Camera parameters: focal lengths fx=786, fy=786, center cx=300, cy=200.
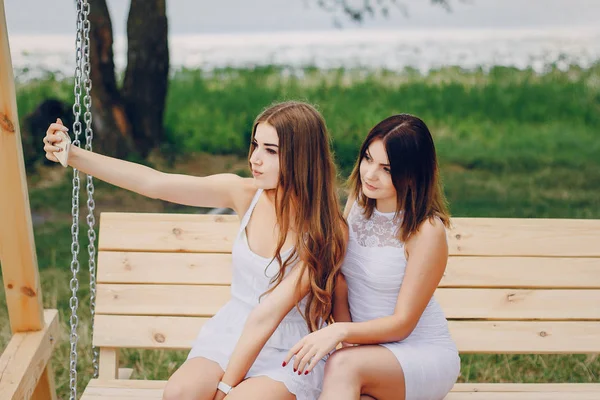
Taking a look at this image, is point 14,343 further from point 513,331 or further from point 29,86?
point 29,86

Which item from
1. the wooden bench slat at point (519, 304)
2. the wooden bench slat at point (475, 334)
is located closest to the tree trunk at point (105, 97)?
the wooden bench slat at point (475, 334)

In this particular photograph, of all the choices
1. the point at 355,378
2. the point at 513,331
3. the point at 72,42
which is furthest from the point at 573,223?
the point at 72,42

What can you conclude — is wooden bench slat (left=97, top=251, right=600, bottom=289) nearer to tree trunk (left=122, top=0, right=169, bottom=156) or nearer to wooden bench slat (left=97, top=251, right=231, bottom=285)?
wooden bench slat (left=97, top=251, right=231, bottom=285)

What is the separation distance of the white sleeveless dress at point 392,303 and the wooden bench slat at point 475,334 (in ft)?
2.12

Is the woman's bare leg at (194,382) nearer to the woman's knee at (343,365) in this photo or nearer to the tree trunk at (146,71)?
the woman's knee at (343,365)

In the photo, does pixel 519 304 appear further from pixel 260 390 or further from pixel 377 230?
pixel 260 390

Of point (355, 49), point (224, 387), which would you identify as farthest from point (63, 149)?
point (355, 49)

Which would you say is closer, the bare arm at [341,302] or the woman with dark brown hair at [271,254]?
the woman with dark brown hair at [271,254]

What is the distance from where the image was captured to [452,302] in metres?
3.22

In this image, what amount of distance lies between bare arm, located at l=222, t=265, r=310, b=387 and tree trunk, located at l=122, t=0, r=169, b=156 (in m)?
4.95

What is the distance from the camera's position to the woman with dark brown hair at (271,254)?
237cm

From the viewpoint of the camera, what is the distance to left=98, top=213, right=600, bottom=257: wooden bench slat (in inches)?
128

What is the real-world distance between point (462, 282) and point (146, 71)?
4572 mm

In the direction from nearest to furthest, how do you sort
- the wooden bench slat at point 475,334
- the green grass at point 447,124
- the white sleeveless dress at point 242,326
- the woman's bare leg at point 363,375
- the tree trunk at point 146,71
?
1. the woman's bare leg at point 363,375
2. the white sleeveless dress at point 242,326
3. the wooden bench slat at point 475,334
4. the tree trunk at point 146,71
5. the green grass at point 447,124
